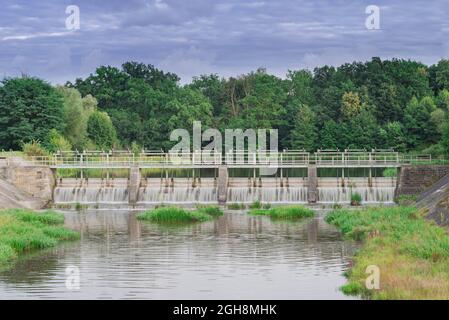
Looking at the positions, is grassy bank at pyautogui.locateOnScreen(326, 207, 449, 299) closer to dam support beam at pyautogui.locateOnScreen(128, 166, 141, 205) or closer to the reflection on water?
the reflection on water

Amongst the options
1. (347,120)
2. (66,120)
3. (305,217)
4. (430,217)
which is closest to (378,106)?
(347,120)

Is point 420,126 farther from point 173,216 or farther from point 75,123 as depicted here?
point 173,216

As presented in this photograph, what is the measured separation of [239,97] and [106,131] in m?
31.6

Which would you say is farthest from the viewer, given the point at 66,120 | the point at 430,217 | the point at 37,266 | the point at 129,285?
the point at 66,120

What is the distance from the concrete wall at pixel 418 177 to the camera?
6812 centimetres

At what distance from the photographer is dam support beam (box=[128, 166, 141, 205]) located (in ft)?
229

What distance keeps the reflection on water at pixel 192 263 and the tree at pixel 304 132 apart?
52.8m

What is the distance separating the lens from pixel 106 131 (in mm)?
107125

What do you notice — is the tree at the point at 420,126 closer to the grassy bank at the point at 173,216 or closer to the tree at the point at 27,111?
the tree at the point at 27,111

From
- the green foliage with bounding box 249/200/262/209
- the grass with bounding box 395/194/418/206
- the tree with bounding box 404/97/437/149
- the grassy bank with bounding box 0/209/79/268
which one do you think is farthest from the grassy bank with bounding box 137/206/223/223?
the tree with bounding box 404/97/437/149

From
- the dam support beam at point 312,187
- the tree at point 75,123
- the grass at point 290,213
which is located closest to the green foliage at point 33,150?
the tree at point 75,123

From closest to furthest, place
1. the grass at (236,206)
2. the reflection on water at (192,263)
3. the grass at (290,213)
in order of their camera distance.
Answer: the reflection on water at (192,263)
the grass at (290,213)
the grass at (236,206)

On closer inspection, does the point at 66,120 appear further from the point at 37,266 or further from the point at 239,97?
the point at 37,266

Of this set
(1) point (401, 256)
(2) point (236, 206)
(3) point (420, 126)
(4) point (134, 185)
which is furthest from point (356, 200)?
(3) point (420, 126)
